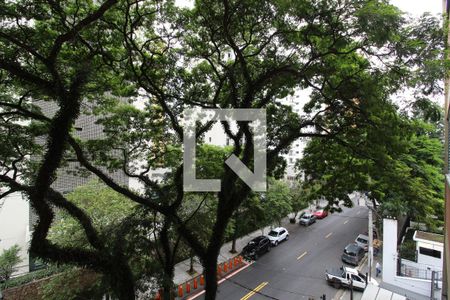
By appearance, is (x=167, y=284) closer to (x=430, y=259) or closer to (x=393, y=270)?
(x=393, y=270)

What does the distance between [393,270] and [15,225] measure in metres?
15.2

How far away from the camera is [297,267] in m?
13.9

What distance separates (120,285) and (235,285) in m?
8.77

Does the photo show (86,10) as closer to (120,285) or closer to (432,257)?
(120,285)

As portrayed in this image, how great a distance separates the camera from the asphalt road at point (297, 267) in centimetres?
1134

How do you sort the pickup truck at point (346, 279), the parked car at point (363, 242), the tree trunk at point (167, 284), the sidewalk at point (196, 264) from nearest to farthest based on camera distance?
the tree trunk at point (167, 284)
the pickup truck at point (346, 279)
the sidewalk at point (196, 264)
the parked car at point (363, 242)

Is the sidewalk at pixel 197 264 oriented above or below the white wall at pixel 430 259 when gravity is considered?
below

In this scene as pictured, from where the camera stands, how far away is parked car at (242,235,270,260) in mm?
14629

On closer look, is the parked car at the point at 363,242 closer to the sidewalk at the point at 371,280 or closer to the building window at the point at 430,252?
the sidewalk at the point at 371,280

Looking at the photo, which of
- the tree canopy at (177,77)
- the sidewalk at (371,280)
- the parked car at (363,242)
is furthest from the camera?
the parked car at (363,242)

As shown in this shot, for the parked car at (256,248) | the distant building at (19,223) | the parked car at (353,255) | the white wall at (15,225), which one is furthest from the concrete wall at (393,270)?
the white wall at (15,225)

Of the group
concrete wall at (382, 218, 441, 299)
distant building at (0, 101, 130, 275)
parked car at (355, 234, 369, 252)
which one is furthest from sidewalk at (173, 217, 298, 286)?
concrete wall at (382, 218, 441, 299)

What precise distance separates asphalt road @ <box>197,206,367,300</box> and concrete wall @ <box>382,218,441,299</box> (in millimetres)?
2460

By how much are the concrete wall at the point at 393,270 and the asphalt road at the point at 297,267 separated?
2.46m
